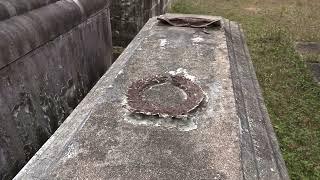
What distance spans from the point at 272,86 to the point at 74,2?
3.37 meters

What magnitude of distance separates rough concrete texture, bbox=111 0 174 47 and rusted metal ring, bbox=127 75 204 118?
134 inches

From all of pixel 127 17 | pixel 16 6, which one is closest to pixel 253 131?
pixel 16 6

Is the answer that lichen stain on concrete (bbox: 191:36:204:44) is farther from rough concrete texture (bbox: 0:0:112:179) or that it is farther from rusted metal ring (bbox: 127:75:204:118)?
rough concrete texture (bbox: 0:0:112:179)

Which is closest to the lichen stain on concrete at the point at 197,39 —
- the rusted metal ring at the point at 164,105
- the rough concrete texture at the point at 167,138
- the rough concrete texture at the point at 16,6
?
the rough concrete texture at the point at 167,138

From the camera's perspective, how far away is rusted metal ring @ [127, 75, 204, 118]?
2.29 metres

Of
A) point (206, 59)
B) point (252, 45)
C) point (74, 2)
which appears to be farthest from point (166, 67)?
point (252, 45)

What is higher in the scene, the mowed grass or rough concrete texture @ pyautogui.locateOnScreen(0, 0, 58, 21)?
rough concrete texture @ pyautogui.locateOnScreen(0, 0, 58, 21)

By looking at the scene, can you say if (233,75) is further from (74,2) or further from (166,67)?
(74,2)

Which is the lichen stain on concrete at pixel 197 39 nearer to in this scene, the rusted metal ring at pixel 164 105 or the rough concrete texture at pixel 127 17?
the rusted metal ring at pixel 164 105

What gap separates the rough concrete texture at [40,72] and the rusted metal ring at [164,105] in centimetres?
→ 86

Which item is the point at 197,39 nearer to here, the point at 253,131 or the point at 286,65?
the point at 253,131

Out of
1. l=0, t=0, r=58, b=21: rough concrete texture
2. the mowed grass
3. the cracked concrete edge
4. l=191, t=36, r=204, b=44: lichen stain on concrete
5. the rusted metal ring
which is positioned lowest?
the mowed grass

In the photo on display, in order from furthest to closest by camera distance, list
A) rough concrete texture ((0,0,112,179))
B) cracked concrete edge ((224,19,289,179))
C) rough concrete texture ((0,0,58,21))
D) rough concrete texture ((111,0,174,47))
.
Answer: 1. rough concrete texture ((111,0,174,47))
2. rough concrete texture ((0,0,58,21))
3. rough concrete texture ((0,0,112,179))
4. cracked concrete edge ((224,19,289,179))

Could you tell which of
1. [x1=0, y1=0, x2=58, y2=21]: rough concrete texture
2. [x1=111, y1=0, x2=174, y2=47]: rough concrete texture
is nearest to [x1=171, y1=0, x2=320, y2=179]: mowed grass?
[x1=111, y1=0, x2=174, y2=47]: rough concrete texture
